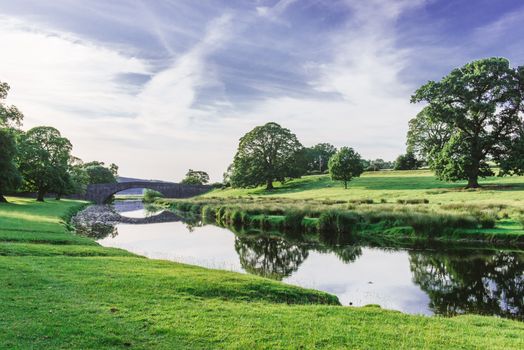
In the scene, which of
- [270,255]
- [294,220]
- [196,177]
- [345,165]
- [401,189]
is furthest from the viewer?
[196,177]

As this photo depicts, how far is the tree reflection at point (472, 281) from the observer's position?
13.3m

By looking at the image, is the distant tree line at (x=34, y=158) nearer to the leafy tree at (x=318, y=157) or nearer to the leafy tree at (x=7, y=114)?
the leafy tree at (x=7, y=114)

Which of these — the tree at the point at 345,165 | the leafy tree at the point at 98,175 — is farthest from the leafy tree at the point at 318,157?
the leafy tree at the point at 98,175

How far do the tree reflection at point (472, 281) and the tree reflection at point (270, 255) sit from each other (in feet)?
19.9

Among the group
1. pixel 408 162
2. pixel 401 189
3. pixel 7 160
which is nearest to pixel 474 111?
pixel 401 189

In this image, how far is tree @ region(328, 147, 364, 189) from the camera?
70.4m

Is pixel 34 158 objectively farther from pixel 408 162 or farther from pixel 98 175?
pixel 408 162

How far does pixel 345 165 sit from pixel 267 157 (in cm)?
2353

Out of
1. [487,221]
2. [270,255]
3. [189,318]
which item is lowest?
[270,255]

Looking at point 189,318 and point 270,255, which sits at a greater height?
point 189,318

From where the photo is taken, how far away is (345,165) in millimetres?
70625

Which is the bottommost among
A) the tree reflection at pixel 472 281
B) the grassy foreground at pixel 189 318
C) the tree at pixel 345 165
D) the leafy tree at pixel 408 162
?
the tree reflection at pixel 472 281

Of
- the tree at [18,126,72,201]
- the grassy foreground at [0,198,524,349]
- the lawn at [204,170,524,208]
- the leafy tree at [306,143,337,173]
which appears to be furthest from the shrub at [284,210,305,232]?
the leafy tree at [306,143,337,173]

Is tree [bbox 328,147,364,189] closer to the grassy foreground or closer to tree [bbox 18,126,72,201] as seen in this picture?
tree [bbox 18,126,72,201]
